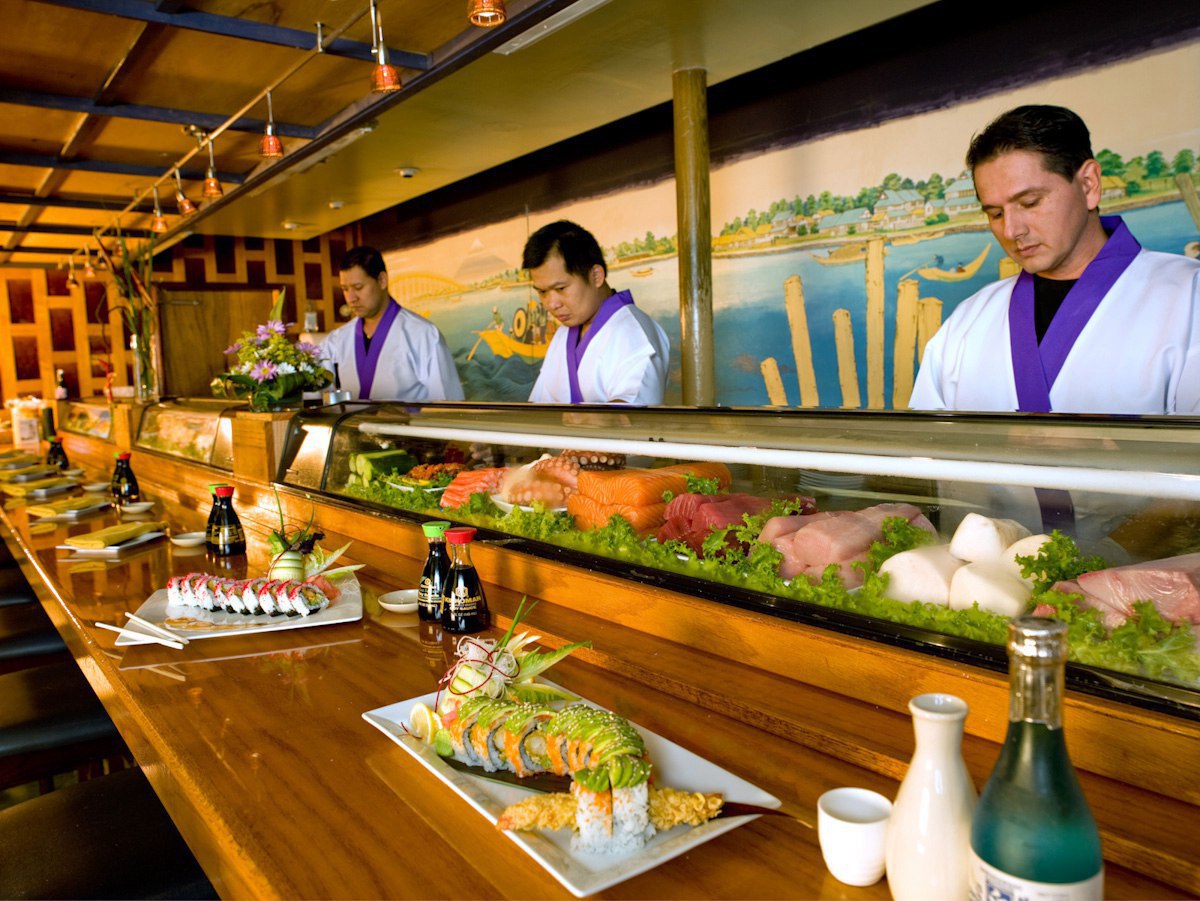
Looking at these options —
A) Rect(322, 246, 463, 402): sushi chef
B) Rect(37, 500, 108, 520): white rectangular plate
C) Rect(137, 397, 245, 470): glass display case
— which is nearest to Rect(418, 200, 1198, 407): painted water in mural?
Rect(322, 246, 463, 402): sushi chef

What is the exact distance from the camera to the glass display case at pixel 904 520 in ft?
3.50

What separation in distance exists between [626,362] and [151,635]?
7.21ft

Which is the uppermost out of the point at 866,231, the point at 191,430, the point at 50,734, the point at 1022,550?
the point at 866,231

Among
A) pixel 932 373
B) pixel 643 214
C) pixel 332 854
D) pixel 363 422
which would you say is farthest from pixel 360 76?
pixel 332 854

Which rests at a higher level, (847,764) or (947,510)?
(947,510)

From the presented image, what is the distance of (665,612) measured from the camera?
149 centimetres

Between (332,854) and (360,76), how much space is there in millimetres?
4738

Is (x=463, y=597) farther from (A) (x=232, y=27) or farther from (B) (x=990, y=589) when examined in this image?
(A) (x=232, y=27)

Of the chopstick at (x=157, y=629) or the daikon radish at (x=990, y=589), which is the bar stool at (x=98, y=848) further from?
the daikon radish at (x=990, y=589)

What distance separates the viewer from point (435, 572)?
176cm

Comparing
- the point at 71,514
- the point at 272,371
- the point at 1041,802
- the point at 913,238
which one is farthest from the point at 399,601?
the point at 913,238

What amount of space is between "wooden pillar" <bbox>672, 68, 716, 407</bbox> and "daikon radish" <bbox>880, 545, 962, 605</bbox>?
10.4ft

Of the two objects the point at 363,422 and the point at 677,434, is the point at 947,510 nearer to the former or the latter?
the point at 677,434

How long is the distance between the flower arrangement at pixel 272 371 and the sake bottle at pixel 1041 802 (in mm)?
2973
